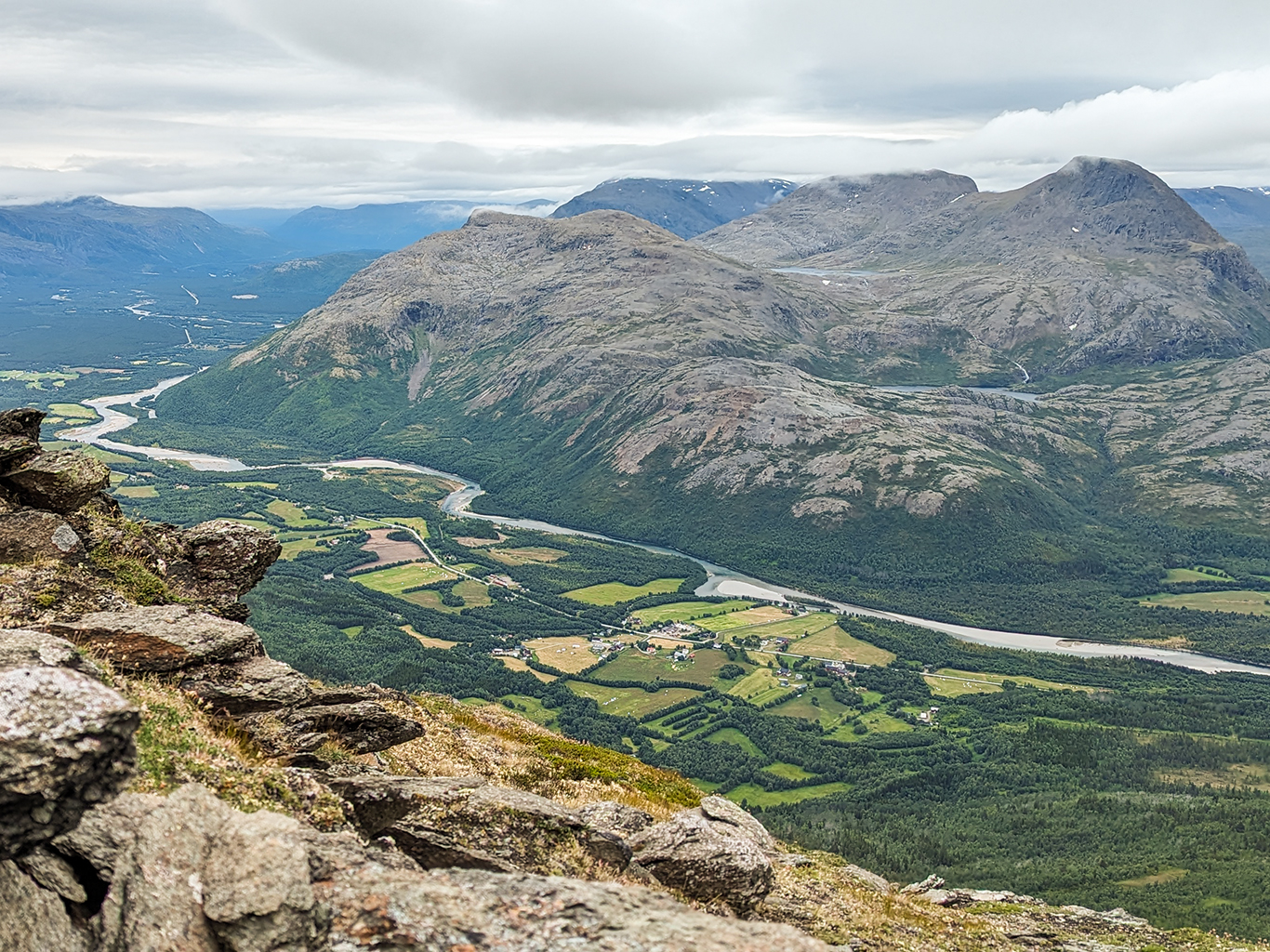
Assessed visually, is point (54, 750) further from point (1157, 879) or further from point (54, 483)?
point (1157, 879)

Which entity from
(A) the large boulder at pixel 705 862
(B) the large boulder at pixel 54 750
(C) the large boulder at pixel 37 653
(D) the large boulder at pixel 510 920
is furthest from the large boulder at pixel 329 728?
(B) the large boulder at pixel 54 750

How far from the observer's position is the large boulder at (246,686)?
29.4m

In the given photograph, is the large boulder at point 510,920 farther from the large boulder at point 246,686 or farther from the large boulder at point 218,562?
the large boulder at point 218,562

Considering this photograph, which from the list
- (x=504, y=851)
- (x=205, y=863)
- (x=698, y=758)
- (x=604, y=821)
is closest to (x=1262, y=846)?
(x=698, y=758)

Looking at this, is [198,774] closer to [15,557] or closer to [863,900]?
[15,557]

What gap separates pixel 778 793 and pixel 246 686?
585 feet

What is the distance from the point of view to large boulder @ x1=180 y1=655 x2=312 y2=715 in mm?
29375

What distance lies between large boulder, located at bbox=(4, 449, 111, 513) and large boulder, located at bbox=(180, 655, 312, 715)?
A: 13258 mm

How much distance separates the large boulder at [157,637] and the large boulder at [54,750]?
13.3m

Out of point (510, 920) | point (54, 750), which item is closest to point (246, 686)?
point (54, 750)

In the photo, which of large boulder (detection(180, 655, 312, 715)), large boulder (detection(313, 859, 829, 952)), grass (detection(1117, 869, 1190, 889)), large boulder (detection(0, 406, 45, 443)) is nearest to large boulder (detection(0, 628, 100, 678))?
large boulder (detection(180, 655, 312, 715))

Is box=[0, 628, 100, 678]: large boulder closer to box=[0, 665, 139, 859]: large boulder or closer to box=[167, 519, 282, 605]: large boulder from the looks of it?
box=[0, 665, 139, 859]: large boulder

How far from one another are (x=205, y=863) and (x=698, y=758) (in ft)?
627

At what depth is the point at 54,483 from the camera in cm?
3769
